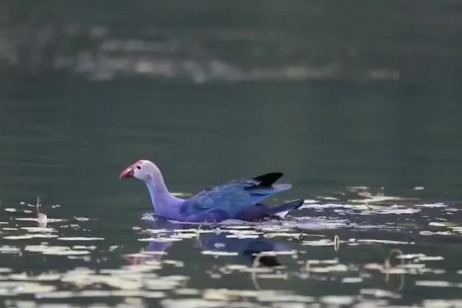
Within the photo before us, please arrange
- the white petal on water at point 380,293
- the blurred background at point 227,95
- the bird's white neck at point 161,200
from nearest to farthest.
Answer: the white petal on water at point 380,293
the bird's white neck at point 161,200
the blurred background at point 227,95

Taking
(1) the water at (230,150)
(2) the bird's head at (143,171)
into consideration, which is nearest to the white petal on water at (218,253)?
(1) the water at (230,150)

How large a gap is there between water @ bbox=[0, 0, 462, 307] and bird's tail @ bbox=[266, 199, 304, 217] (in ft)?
0.43

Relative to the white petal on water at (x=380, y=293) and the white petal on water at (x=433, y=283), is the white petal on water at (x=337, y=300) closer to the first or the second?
the white petal on water at (x=380, y=293)

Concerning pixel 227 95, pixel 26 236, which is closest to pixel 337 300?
pixel 26 236

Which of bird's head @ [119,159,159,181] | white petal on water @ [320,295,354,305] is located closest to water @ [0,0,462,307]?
white petal on water @ [320,295,354,305]

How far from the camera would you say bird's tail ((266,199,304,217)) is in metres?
→ 16.4

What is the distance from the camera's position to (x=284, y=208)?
16.6m

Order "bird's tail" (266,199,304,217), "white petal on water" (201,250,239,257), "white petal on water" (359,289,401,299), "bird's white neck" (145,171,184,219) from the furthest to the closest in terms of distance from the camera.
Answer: "bird's white neck" (145,171,184,219) < "bird's tail" (266,199,304,217) < "white petal on water" (201,250,239,257) < "white petal on water" (359,289,401,299)

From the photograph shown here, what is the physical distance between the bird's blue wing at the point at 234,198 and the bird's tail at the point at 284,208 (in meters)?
0.16

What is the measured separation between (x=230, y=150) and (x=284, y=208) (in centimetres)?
689

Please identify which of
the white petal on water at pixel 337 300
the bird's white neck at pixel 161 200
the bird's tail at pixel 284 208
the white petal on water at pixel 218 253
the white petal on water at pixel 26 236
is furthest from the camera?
the bird's white neck at pixel 161 200

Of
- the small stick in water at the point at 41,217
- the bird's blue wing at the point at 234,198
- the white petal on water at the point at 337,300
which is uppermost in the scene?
the bird's blue wing at the point at 234,198

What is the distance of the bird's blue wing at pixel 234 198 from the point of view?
16797mm

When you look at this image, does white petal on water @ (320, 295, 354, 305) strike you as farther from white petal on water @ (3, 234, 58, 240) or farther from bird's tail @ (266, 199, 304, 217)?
bird's tail @ (266, 199, 304, 217)
